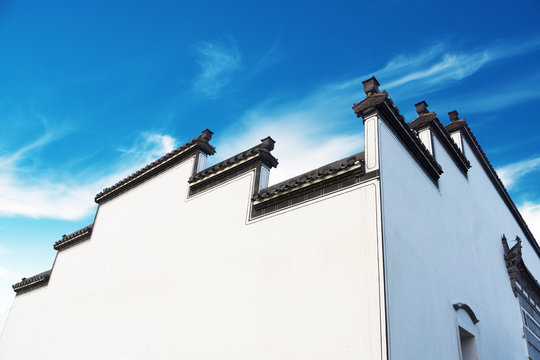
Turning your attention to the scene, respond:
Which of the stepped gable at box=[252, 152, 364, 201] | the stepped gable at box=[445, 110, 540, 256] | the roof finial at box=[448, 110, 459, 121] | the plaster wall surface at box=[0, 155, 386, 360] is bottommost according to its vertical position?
the plaster wall surface at box=[0, 155, 386, 360]

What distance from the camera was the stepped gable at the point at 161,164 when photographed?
424 inches

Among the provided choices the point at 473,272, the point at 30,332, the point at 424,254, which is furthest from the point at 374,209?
the point at 30,332

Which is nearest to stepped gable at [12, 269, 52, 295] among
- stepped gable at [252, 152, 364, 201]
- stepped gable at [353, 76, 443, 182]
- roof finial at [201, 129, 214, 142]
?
roof finial at [201, 129, 214, 142]

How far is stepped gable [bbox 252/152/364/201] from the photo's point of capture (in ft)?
22.4

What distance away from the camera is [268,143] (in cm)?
880

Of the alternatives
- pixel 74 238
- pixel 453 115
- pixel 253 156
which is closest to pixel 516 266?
pixel 453 115

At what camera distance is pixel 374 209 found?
20.4 ft

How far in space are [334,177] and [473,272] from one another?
4.38 m

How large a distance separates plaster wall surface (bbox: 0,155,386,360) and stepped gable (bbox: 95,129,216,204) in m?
0.32

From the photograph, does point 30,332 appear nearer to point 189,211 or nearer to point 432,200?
point 189,211

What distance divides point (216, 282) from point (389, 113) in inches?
174

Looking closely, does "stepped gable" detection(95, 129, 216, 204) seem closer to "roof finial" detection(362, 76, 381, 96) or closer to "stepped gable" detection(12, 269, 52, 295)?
"stepped gable" detection(12, 269, 52, 295)

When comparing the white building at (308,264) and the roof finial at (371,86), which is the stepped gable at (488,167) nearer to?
the white building at (308,264)

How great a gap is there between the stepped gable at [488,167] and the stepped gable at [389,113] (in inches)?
178
